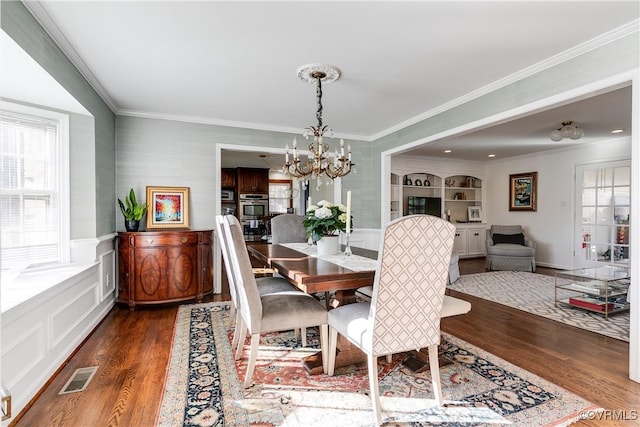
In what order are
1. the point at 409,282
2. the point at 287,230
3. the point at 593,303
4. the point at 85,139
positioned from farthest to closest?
the point at 287,230 < the point at 593,303 < the point at 85,139 < the point at 409,282

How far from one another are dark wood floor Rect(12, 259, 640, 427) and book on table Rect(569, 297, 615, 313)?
0.65 m

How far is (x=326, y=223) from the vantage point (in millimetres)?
2578

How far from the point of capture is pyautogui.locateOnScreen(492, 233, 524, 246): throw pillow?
6328 millimetres

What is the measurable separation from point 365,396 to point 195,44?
8.65 feet

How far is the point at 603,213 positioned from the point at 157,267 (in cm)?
717

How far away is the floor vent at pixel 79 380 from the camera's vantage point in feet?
6.57

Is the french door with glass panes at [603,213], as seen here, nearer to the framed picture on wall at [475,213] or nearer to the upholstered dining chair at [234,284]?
the framed picture on wall at [475,213]

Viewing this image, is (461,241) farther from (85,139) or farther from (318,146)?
(85,139)

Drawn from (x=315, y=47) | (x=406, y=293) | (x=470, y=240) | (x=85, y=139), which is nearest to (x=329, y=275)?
(x=406, y=293)

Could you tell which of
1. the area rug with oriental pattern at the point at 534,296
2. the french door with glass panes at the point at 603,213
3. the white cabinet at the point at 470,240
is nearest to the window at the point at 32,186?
the area rug with oriental pattern at the point at 534,296

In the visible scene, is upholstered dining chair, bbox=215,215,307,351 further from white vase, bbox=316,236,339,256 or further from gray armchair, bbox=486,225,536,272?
gray armchair, bbox=486,225,536,272

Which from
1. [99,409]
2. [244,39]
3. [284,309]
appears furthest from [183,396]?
[244,39]

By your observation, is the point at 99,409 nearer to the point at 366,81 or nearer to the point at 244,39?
the point at 244,39

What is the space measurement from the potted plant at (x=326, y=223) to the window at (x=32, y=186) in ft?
7.08
